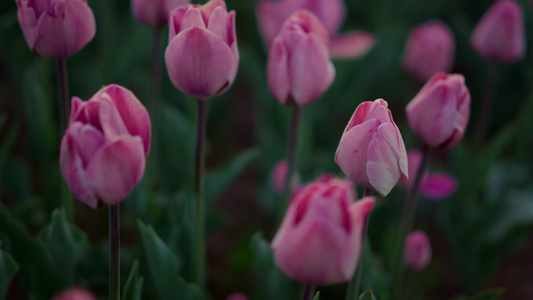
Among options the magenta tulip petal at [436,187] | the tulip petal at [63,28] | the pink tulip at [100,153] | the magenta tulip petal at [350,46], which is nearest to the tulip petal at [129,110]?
the pink tulip at [100,153]

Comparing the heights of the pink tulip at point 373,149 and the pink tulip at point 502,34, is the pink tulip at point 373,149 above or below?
above

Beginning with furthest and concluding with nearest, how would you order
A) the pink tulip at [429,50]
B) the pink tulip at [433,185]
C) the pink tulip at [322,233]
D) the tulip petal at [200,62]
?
the pink tulip at [429,50], the pink tulip at [433,185], the tulip petal at [200,62], the pink tulip at [322,233]

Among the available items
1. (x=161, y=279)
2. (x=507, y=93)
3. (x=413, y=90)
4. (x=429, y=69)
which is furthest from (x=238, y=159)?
(x=507, y=93)

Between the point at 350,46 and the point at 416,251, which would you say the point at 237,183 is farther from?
the point at 416,251

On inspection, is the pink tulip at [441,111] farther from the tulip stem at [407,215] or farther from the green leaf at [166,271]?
the green leaf at [166,271]

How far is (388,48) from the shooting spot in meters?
1.22

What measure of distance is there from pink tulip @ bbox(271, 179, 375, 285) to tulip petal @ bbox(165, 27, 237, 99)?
0.54 ft

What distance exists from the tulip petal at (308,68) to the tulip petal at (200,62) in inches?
3.1

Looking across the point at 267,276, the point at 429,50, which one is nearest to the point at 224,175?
the point at 267,276

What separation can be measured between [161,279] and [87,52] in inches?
29.8

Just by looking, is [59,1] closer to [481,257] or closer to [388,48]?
[481,257]

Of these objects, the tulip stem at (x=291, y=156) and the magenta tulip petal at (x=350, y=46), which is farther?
the magenta tulip petal at (x=350, y=46)

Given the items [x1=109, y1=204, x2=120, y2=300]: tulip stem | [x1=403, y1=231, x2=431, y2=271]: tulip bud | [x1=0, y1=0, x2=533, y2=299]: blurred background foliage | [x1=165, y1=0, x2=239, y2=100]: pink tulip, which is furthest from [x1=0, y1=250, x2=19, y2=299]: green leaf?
[x1=403, y1=231, x2=431, y2=271]: tulip bud

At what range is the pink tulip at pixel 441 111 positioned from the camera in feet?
1.67
